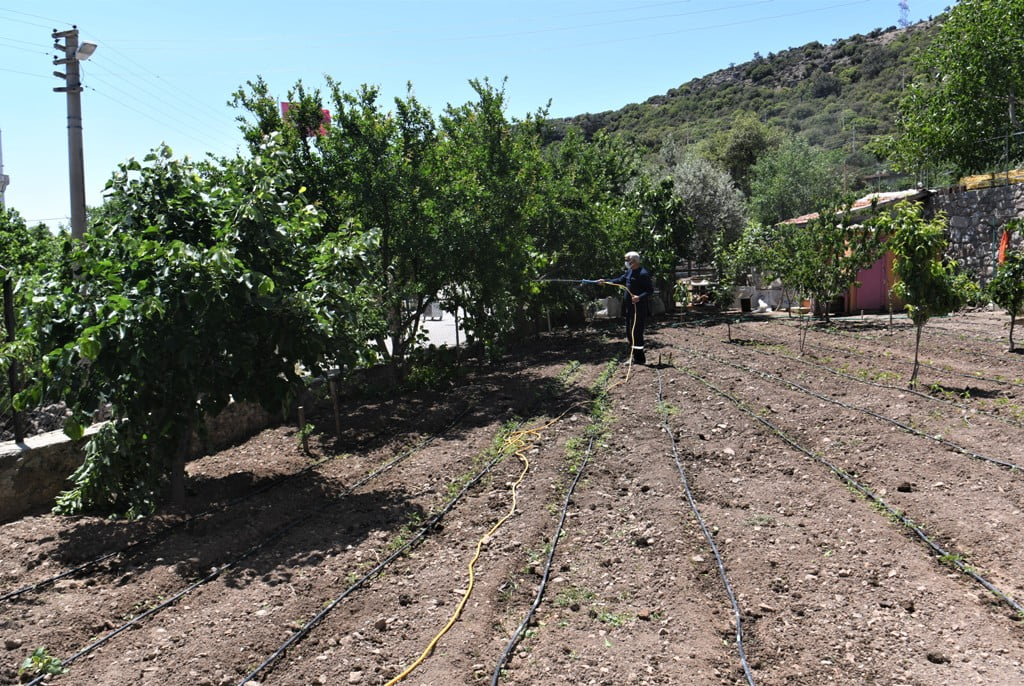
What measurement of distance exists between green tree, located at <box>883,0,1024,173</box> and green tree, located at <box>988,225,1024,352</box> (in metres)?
13.2

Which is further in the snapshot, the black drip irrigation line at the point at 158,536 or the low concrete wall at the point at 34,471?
the low concrete wall at the point at 34,471

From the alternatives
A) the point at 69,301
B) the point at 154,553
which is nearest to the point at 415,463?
the point at 154,553

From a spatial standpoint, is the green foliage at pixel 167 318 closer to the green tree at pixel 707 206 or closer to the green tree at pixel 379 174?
the green tree at pixel 379 174

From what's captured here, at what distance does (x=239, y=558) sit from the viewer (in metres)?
5.34

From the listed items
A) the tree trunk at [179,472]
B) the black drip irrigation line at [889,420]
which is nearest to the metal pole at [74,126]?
the tree trunk at [179,472]

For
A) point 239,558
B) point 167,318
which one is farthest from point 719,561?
point 167,318

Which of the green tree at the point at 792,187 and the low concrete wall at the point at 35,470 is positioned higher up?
the green tree at the point at 792,187

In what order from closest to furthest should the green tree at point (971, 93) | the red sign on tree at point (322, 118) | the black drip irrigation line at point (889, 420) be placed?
the black drip irrigation line at point (889, 420) → the red sign on tree at point (322, 118) → the green tree at point (971, 93)

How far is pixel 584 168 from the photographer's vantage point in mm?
18047

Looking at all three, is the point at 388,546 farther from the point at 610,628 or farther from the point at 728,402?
the point at 728,402

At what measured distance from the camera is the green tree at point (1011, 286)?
1186 centimetres

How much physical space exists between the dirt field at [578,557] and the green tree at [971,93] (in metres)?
19.8

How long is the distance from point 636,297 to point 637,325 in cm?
77

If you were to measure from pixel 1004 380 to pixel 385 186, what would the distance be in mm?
8854
